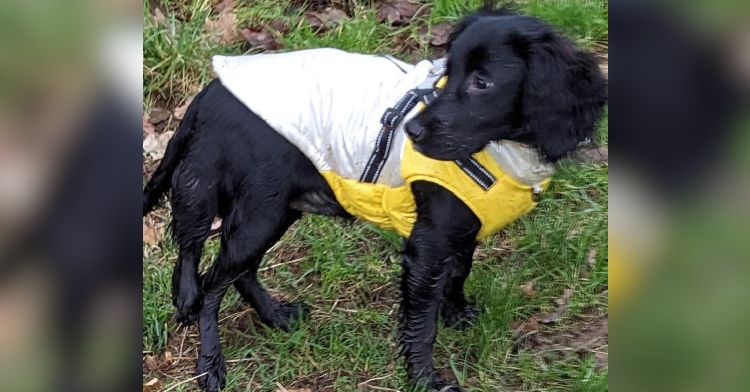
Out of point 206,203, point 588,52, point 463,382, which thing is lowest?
point 463,382

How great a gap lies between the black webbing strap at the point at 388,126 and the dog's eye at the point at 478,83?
15 centimetres

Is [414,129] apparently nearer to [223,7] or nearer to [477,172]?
[477,172]

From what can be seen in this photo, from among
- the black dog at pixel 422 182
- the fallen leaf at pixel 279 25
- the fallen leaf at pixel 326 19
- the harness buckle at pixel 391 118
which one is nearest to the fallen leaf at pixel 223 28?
the fallen leaf at pixel 279 25

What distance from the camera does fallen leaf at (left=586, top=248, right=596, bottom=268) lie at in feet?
9.05

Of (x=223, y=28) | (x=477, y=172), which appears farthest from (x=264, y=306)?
(x=223, y=28)

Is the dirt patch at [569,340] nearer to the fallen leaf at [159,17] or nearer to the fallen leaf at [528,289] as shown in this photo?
the fallen leaf at [528,289]

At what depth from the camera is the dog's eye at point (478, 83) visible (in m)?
1.94

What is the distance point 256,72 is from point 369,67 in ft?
1.10
